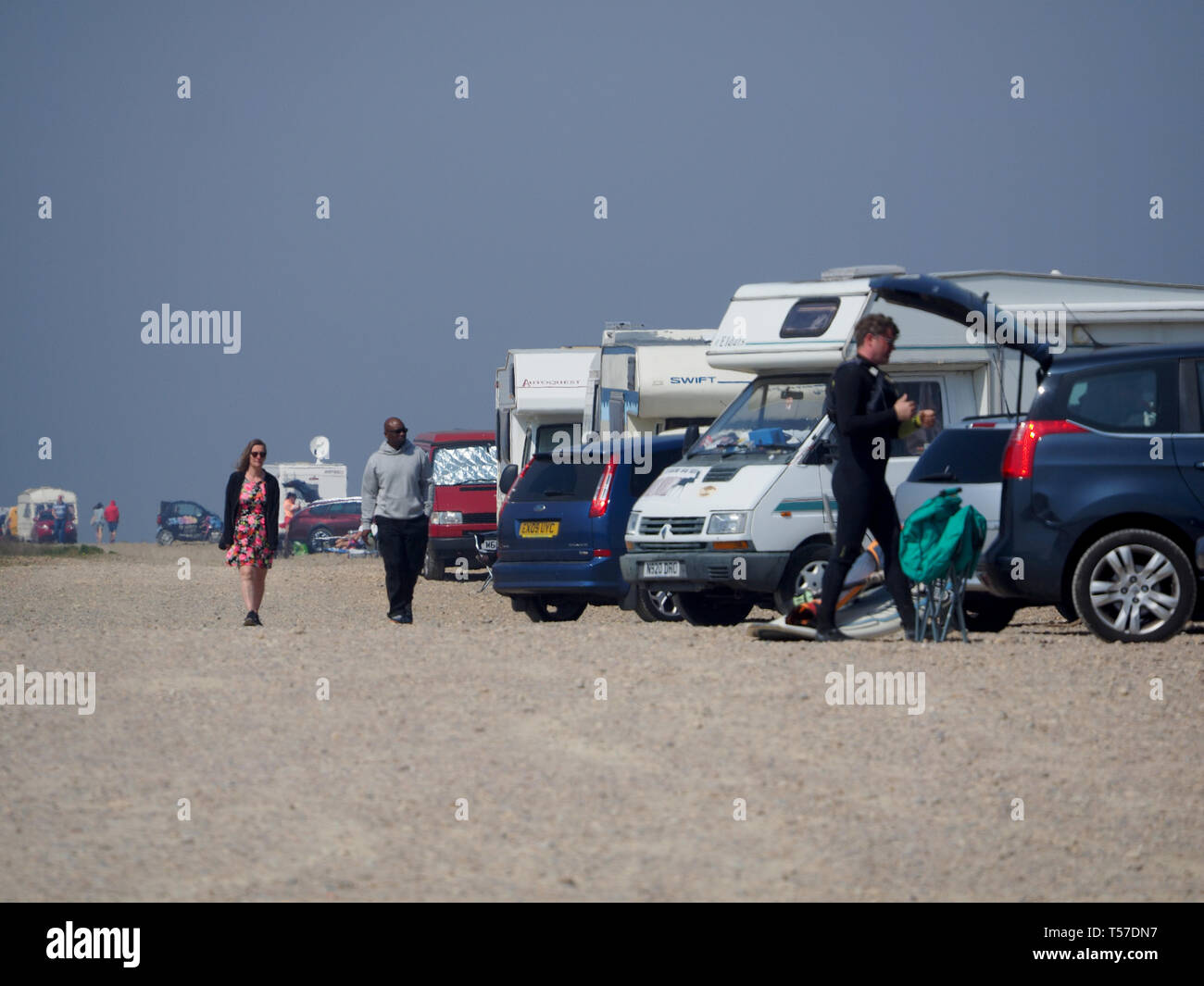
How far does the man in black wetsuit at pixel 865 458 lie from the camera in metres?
10.2

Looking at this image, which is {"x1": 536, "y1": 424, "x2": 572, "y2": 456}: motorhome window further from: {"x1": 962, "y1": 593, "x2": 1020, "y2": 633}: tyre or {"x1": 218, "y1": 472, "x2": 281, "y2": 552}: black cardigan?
{"x1": 962, "y1": 593, "x2": 1020, "y2": 633}: tyre

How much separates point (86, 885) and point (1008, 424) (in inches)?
337

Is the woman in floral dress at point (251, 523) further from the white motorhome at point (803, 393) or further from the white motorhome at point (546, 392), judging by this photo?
the white motorhome at point (546, 392)

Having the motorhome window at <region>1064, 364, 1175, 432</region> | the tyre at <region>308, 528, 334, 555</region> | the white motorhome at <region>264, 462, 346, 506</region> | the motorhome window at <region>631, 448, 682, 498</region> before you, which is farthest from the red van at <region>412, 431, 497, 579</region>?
the white motorhome at <region>264, 462, 346, 506</region>

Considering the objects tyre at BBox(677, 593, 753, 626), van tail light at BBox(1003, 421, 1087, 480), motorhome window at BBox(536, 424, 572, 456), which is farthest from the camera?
motorhome window at BBox(536, 424, 572, 456)

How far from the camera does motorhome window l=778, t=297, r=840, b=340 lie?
13906 mm

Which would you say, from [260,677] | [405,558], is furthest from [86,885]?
[405,558]

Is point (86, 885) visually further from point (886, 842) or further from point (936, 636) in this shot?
point (936, 636)

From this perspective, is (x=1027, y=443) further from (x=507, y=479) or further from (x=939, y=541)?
(x=507, y=479)

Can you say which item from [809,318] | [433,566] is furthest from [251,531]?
[433,566]

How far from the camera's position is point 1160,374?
10945 mm

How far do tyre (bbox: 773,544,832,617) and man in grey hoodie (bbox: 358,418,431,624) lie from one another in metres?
3.43

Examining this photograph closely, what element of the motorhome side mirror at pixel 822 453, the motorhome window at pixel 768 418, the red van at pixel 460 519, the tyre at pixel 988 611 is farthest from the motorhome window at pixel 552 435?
the tyre at pixel 988 611

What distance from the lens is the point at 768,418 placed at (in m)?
13.9
